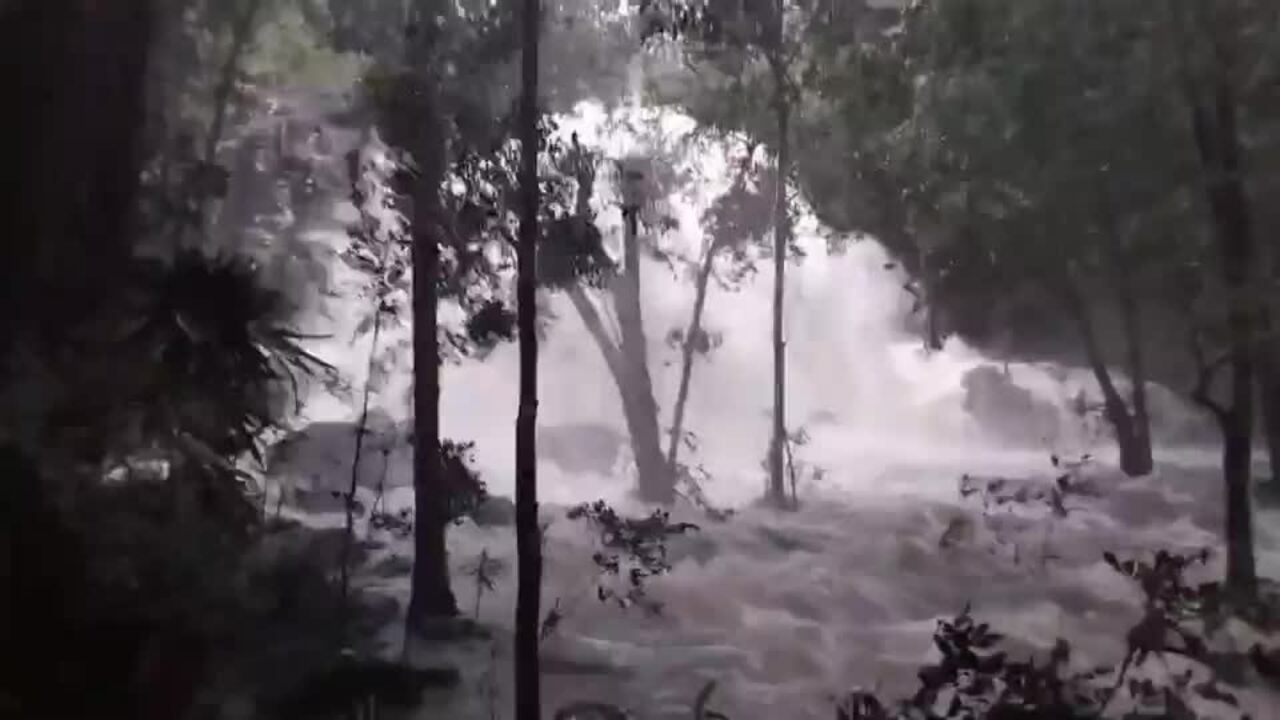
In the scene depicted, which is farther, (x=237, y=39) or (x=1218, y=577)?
(x=237, y=39)

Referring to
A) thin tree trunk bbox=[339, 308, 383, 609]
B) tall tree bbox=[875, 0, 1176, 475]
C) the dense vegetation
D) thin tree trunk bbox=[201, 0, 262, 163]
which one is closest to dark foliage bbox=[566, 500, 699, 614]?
the dense vegetation

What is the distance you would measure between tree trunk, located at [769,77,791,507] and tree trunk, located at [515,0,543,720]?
20.6 inches

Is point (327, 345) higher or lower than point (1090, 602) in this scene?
higher

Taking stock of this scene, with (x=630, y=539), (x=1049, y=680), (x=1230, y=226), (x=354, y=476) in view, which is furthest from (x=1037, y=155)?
(x=354, y=476)

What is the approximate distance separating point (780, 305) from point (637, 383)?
1.22 feet

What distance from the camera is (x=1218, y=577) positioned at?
8.64 feet

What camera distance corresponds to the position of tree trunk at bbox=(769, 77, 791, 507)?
273 cm

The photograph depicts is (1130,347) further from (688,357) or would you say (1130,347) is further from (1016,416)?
(688,357)

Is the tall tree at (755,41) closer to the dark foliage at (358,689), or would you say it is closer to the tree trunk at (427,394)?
the tree trunk at (427,394)

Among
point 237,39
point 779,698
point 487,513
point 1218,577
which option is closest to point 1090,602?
point 1218,577

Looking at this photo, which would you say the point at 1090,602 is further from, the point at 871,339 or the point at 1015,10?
the point at 1015,10

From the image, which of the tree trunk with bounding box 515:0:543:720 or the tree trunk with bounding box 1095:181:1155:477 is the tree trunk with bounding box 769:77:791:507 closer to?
the tree trunk with bounding box 515:0:543:720

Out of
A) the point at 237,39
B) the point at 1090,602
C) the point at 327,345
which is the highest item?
the point at 237,39

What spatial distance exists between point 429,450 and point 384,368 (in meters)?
0.21
